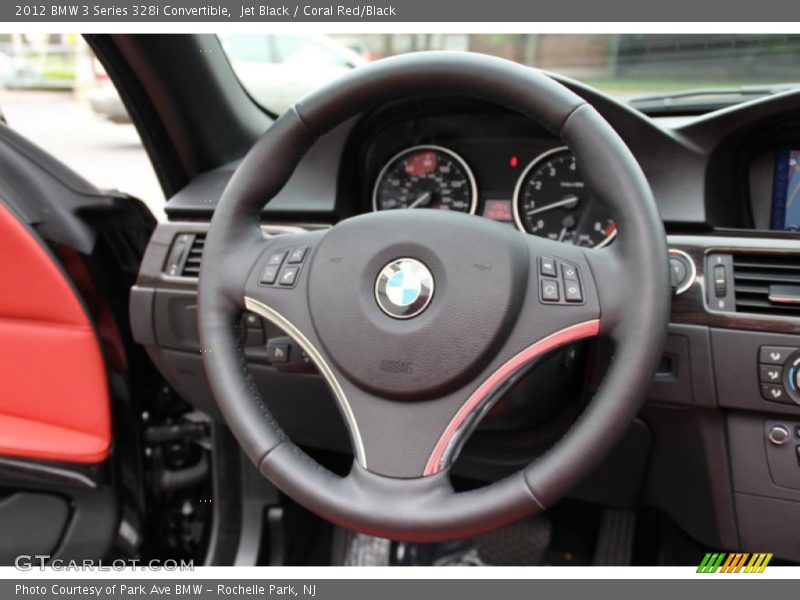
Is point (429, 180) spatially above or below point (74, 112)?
below

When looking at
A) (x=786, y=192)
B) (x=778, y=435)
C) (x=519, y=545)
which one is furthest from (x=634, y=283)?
(x=519, y=545)

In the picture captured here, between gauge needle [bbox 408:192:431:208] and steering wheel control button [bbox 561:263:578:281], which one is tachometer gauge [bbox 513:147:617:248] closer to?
gauge needle [bbox 408:192:431:208]

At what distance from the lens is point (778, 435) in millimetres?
1173

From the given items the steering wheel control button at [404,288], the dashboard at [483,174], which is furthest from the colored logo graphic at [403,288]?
the dashboard at [483,174]

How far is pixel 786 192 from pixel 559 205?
432mm

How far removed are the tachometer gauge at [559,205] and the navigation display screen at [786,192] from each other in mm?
318

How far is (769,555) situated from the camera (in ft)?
4.20

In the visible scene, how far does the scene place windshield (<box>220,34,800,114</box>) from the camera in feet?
4.72

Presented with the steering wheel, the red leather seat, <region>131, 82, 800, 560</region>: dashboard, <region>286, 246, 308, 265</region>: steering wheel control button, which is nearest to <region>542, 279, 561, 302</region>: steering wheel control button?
the steering wheel

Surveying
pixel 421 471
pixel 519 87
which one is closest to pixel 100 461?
pixel 421 471

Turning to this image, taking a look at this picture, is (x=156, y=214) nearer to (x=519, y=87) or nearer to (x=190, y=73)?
(x=190, y=73)

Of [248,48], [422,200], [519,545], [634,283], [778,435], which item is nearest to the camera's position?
[634,283]

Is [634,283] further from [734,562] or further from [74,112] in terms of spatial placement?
[74,112]

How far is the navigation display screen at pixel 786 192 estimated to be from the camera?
4.37 ft
